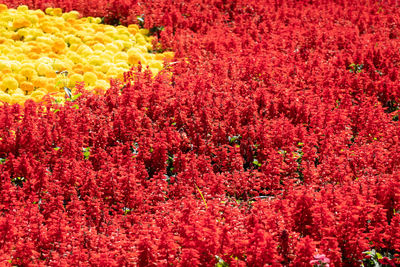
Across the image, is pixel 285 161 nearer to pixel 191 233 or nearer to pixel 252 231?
pixel 252 231

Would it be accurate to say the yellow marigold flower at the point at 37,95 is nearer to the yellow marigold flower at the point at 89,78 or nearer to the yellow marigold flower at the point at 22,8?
the yellow marigold flower at the point at 89,78

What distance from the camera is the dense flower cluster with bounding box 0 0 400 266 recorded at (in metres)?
3.99

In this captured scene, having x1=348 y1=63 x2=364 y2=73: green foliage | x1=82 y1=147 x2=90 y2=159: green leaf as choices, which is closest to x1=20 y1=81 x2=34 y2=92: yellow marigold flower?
x1=82 y1=147 x2=90 y2=159: green leaf

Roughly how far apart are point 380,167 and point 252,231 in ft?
7.04

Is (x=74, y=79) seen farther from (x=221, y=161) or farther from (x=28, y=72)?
(x=221, y=161)

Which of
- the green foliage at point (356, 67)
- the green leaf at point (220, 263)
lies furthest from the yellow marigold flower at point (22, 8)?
the green leaf at point (220, 263)

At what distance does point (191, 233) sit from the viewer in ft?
12.8

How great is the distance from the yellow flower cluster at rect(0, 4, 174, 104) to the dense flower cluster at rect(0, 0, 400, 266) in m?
0.61

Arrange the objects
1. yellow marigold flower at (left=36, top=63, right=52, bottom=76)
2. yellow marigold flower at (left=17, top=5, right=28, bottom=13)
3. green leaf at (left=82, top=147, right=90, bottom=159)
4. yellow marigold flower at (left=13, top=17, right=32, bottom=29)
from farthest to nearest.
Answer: yellow marigold flower at (left=17, top=5, right=28, bottom=13) < yellow marigold flower at (left=13, top=17, right=32, bottom=29) < yellow marigold flower at (left=36, top=63, right=52, bottom=76) < green leaf at (left=82, top=147, right=90, bottom=159)

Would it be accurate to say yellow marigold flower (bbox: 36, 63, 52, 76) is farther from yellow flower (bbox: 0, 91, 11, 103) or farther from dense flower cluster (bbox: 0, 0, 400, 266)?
dense flower cluster (bbox: 0, 0, 400, 266)

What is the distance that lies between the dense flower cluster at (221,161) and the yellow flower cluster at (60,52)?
2.01ft

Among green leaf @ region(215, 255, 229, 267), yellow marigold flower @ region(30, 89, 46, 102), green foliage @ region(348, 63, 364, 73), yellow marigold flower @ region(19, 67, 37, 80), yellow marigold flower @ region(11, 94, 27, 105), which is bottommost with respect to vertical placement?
yellow marigold flower @ region(11, 94, 27, 105)

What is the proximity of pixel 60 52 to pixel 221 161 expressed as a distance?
4.76 m

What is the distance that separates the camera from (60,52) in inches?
351
